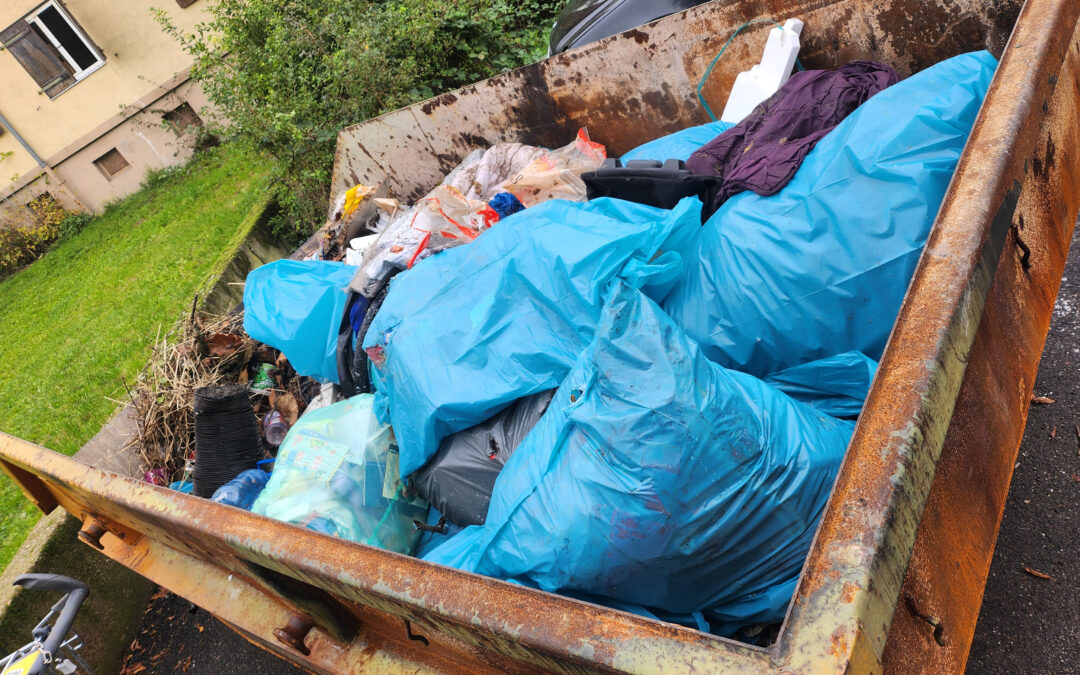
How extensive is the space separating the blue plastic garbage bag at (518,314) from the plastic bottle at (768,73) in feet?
3.05

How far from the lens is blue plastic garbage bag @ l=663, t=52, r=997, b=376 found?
4.92 ft

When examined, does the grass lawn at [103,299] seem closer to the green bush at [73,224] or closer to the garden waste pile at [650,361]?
the green bush at [73,224]

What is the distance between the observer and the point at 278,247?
5.22m

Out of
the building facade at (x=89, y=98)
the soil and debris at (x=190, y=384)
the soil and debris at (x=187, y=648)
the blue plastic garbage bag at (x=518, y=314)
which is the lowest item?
the soil and debris at (x=187, y=648)

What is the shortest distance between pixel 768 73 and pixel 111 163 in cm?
1209

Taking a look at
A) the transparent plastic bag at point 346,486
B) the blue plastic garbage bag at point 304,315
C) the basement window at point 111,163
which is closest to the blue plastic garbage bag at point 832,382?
the transparent plastic bag at point 346,486

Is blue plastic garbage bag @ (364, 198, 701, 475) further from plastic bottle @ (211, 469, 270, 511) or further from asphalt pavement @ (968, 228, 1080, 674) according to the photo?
asphalt pavement @ (968, 228, 1080, 674)

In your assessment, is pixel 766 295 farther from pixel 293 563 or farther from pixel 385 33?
pixel 385 33

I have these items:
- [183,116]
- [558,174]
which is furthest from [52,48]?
[558,174]

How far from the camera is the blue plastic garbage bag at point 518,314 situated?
5.50ft

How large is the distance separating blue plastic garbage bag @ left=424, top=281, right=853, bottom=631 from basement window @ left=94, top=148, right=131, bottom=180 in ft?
41.3

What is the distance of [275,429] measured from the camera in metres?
2.61

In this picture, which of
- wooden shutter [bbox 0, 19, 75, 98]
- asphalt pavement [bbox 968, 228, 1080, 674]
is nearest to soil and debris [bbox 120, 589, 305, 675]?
asphalt pavement [bbox 968, 228, 1080, 674]

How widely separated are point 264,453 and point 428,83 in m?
3.18
